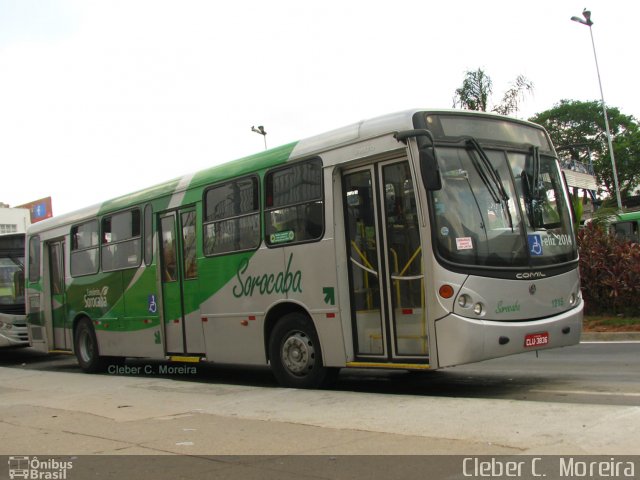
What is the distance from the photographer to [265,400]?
855cm

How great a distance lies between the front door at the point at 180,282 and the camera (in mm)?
11383

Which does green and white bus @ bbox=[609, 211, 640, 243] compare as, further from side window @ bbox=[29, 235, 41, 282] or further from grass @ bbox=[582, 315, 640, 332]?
side window @ bbox=[29, 235, 41, 282]

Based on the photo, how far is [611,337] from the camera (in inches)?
561

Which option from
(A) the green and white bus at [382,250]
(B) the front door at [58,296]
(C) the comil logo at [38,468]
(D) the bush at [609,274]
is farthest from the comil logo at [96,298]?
(D) the bush at [609,274]

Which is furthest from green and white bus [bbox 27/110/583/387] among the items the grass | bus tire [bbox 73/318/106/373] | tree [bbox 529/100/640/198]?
tree [bbox 529/100/640/198]

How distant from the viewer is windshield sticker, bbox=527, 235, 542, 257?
8.08m

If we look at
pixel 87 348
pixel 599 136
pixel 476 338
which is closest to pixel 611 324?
pixel 476 338

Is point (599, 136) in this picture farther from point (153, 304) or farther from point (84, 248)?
point (153, 304)

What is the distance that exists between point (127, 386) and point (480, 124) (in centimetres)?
666

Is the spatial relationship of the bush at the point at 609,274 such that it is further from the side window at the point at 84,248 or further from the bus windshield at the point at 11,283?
the bus windshield at the point at 11,283

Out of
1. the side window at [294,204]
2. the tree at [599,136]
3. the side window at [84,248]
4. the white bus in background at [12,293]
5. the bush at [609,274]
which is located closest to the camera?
the side window at [294,204]

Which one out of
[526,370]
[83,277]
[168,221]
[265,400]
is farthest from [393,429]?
[83,277]

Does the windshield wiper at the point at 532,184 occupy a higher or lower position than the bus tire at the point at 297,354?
higher

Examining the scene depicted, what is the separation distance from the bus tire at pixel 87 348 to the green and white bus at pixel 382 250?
11.2ft
